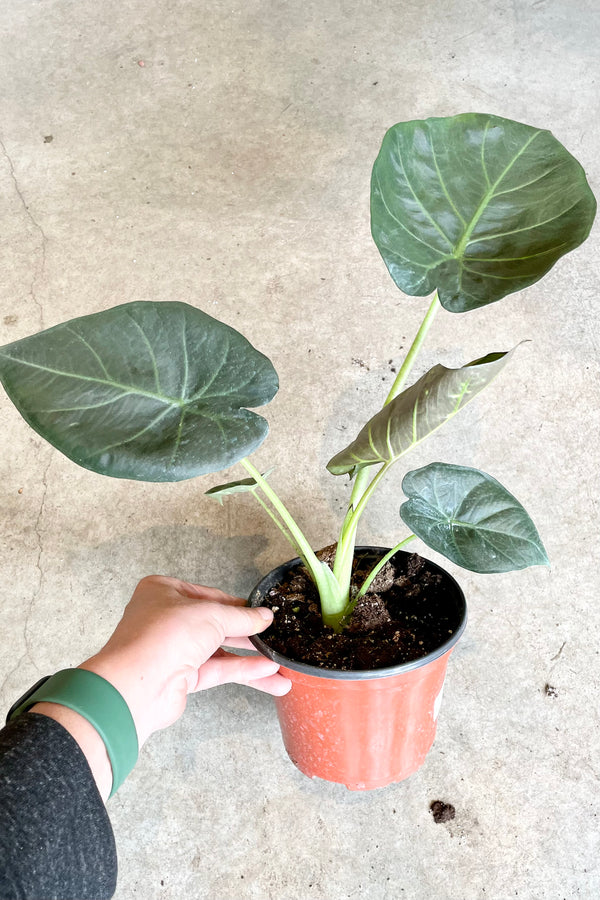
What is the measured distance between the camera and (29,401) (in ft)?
2.77

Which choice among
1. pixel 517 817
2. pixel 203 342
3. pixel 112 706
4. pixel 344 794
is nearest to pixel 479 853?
pixel 517 817

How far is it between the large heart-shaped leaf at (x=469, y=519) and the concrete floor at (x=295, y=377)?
47 centimetres

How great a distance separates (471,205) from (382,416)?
13.3 inches

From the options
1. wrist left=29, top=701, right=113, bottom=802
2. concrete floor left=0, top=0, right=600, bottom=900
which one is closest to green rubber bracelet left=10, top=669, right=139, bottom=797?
wrist left=29, top=701, right=113, bottom=802

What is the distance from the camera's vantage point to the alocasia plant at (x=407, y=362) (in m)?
0.84

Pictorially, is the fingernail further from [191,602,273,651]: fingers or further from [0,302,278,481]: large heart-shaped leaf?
[0,302,278,481]: large heart-shaped leaf

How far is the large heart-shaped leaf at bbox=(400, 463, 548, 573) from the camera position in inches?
41.3

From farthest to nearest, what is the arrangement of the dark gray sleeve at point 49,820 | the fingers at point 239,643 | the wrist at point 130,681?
1. the fingers at point 239,643
2. the wrist at point 130,681
3. the dark gray sleeve at point 49,820

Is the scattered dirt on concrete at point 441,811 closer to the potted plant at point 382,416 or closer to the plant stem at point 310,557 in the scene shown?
the potted plant at point 382,416

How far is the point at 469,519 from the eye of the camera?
3.59ft

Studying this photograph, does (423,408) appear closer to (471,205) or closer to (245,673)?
(471,205)

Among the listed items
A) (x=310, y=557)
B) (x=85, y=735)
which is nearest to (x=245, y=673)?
(x=310, y=557)

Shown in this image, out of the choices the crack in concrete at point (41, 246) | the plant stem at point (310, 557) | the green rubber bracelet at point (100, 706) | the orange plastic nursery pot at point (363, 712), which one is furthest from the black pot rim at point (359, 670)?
the crack in concrete at point (41, 246)

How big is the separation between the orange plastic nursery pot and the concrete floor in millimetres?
168
